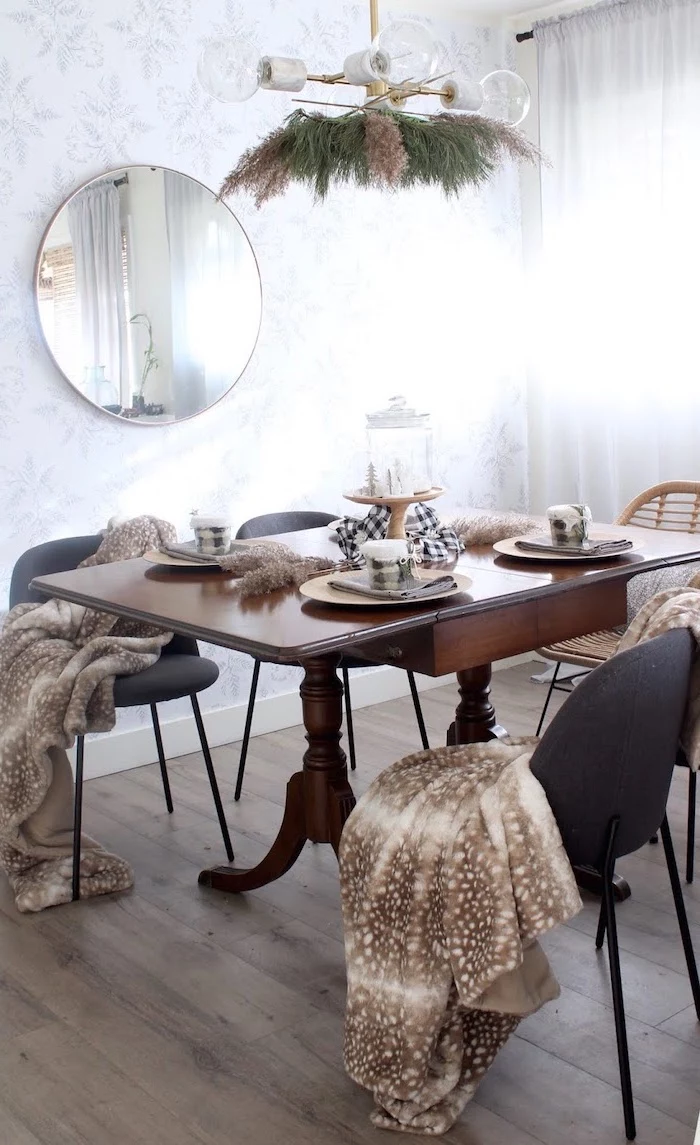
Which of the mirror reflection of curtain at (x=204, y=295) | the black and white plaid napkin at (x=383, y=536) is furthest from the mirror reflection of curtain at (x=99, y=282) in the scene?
the black and white plaid napkin at (x=383, y=536)

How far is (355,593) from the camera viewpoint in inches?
86.4

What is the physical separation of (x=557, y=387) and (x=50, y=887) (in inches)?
108

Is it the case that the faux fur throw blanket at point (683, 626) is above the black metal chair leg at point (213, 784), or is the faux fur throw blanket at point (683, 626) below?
above

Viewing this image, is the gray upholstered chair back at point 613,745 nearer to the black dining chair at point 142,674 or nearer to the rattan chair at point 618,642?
the rattan chair at point 618,642

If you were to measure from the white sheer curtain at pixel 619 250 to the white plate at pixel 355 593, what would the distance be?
6.86 feet

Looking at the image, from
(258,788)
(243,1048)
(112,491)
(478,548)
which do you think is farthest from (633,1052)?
(112,491)

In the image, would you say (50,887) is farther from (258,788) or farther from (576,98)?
(576,98)

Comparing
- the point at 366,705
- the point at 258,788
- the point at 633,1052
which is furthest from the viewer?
the point at 366,705

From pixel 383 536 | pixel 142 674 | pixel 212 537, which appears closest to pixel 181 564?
pixel 212 537

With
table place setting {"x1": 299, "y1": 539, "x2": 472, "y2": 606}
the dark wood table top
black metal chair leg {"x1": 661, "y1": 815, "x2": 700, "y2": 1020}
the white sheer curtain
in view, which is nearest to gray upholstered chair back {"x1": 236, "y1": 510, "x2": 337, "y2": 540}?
the dark wood table top

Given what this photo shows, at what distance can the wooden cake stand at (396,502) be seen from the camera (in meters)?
2.47

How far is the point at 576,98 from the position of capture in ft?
13.8

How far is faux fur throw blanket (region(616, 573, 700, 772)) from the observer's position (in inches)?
73.4

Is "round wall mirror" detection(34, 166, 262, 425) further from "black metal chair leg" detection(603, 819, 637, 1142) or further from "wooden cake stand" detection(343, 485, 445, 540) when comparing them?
"black metal chair leg" detection(603, 819, 637, 1142)
